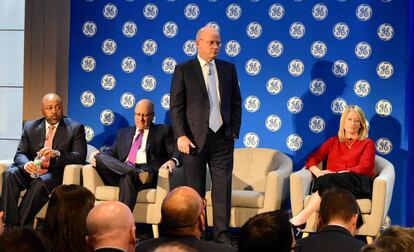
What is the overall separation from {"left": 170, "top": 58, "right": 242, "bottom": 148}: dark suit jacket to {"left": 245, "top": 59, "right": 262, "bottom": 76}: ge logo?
1.37m

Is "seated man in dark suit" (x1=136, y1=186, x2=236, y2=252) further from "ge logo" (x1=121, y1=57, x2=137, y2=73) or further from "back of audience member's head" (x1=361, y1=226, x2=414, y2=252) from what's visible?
"ge logo" (x1=121, y1=57, x2=137, y2=73)

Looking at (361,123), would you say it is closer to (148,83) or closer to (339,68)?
(339,68)

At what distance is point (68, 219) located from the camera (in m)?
3.05

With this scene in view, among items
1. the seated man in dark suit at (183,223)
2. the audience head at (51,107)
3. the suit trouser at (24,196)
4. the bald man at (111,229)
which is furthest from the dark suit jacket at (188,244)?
the audience head at (51,107)

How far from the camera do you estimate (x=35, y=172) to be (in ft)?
19.9

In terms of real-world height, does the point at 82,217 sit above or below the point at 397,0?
below

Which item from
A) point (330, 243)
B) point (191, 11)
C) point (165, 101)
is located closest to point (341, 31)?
point (191, 11)

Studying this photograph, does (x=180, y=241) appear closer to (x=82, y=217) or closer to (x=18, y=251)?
(x=82, y=217)

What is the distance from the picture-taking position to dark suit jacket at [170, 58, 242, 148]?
5.51 meters

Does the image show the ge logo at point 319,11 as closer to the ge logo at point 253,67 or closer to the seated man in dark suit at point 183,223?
the ge logo at point 253,67

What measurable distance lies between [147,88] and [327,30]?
1.82m

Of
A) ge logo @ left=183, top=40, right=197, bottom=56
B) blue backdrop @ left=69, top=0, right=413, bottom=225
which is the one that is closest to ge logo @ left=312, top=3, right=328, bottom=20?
blue backdrop @ left=69, top=0, right=413, bottom=225

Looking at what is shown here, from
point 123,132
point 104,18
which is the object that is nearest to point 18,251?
point 123,132

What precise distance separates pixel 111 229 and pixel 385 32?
4.57 metres
